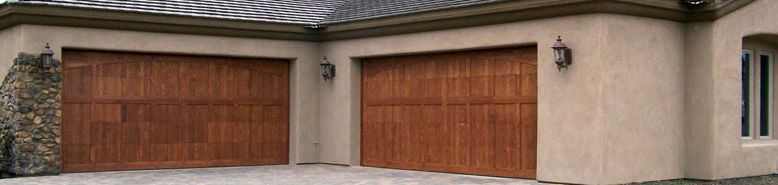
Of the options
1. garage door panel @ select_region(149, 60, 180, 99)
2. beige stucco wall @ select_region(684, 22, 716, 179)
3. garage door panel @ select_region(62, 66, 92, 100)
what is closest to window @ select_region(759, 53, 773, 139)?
beige stucco wall @ select_region(684, 22, 716, 179)

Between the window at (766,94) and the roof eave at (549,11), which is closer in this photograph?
the roof eave at (549,11)

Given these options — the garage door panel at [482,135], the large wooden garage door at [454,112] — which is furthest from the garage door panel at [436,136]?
the garage door panel at [482,135]

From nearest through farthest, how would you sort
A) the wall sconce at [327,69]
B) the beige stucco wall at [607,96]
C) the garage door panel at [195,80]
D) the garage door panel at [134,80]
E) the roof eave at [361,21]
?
the beige stucco wall at [607,96]
the roof eave at [361,21]
the garage door panel at [134,80]
the garage door panel at [195,80]
the wall sconce at [327,69]

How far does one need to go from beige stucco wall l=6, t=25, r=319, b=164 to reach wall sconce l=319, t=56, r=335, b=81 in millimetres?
340

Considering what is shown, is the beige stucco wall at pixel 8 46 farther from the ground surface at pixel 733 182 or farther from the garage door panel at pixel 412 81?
the ground surface at pixel 733 182

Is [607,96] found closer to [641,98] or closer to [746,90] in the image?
[641,98]

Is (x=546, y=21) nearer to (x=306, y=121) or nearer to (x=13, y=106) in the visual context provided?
(x=306, y=121)

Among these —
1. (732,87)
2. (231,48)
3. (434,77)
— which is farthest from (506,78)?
(231,48)

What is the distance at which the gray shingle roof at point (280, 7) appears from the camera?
15.2 metres

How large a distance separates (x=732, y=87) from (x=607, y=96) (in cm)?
256

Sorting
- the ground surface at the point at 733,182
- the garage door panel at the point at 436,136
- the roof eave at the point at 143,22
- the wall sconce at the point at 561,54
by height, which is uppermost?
the roof eave at the point at 143,22

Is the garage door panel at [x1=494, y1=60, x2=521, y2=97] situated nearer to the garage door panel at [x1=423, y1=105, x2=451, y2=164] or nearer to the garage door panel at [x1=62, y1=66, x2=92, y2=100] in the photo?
the garage door panel at [x1=423, y1=105, x2=451, y2=164]

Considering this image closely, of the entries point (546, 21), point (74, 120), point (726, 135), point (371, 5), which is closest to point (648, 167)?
point (726, 135)

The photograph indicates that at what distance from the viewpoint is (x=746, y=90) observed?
15.2m
